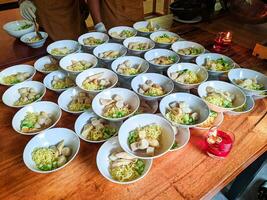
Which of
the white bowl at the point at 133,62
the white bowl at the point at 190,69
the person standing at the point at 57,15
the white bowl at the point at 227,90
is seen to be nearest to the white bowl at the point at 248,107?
the white bowl at the point at 227,90

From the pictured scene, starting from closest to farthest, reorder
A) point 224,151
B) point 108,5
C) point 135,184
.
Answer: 1. point 135,184
2. point 224,151
3. point 108,5

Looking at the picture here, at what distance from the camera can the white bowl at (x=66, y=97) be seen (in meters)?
1.24

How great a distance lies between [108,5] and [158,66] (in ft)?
3.44

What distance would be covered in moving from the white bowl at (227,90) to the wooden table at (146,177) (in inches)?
4.0

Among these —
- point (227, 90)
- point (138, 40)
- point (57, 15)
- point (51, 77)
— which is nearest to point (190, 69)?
point (227, 90)

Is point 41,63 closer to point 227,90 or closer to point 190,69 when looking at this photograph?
point 190,69

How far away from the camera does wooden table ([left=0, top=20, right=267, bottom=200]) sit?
90 cm

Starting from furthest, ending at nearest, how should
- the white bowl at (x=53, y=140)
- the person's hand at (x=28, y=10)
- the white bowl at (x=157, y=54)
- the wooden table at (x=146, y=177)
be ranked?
the person's hand at (x=28, y=10), the white bowl at (x=157, y=54), the white bowl at (x=53, y=140), the wooden table at (x=146, y=177)

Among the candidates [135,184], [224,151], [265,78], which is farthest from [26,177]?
[265,78]

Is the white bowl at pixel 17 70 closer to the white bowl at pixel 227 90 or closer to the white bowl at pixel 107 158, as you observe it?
the white bowl at pixel 107 158

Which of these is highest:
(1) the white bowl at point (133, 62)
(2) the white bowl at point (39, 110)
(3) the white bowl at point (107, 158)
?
(1) the white bowl at point (133, 62)

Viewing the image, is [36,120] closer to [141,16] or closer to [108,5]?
[108,5]

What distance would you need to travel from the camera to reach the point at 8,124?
3.90 ft

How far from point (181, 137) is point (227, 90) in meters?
0.47
